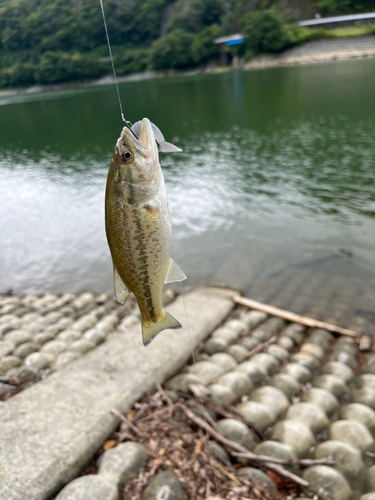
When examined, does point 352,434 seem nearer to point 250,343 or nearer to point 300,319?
point 250,343

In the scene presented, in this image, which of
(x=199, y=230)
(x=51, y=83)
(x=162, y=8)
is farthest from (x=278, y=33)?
(x=199, y=230)

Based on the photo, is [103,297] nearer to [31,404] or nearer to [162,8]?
[31,404]

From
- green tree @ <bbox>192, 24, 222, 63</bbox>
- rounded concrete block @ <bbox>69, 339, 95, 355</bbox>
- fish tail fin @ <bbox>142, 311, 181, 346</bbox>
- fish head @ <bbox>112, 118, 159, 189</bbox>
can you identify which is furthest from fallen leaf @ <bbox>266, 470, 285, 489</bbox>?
green tree @ <bbox>192, 24, 222, 63</bbox>

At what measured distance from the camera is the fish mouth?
2.05 m

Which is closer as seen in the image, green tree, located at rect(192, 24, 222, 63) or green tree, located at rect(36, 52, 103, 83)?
green tree, located at rect(36, 52, 103, 83)

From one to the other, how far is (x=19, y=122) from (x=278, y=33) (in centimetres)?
6234

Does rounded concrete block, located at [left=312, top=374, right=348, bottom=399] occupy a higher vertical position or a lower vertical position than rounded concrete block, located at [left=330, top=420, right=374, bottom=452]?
lower

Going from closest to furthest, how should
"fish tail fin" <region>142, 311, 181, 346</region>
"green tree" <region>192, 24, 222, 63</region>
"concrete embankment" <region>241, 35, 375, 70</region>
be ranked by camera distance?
"fish tail fin" <region>142, 311, 181, 346</region>
"concrete embankment" <region>241, 35, 375, 70</region>
"green tree" <region>192, 24, 222, 63</region>

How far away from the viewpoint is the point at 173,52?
309 ft

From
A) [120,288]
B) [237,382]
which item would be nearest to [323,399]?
[237,382]

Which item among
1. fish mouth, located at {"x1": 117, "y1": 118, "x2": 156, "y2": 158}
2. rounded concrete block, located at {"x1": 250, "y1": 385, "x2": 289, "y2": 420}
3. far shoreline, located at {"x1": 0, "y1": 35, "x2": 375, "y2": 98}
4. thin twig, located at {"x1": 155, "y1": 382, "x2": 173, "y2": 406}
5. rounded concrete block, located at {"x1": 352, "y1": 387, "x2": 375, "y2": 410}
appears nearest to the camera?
fish mouth, located at {"x1": 117, "y1": 118, "x2": 156, "y2": 158}

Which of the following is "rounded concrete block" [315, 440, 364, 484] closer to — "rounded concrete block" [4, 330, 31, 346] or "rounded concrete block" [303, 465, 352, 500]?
"rounded concrete block" [303, 465, 352, 500]

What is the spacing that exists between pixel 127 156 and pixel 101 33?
12373 centimetres

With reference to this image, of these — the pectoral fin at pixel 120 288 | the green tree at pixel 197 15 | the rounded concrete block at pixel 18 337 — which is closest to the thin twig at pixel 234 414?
the pectoral fin at pixel 120 288
